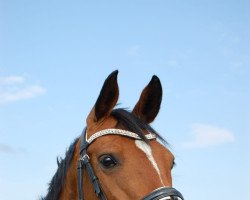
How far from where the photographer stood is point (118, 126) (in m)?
5.84

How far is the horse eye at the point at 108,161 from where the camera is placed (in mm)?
5277

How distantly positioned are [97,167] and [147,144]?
2.30ft

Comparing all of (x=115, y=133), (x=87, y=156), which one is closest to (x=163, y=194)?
(x=115, y=133)

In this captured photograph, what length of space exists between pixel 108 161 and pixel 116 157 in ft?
0.39

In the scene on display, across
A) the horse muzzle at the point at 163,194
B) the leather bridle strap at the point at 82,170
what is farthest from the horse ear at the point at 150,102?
the horse muzzle at the point at 163,194

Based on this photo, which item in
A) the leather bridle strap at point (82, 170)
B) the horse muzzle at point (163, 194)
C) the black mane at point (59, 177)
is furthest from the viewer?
the black mane at point (59, 177)

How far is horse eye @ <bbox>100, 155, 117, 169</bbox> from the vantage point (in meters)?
5.28

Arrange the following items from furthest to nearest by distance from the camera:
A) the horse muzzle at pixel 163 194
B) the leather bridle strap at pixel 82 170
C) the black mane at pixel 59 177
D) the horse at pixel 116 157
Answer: the black mane at pixel 59 177 → the leather bridle strap at pixel 82 170 → the horse at pixel 116 157 → the horse muzzle at pixel 163 194

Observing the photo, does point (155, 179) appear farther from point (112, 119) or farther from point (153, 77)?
point (153, 77)

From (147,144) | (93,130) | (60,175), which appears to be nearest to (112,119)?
(93,130)

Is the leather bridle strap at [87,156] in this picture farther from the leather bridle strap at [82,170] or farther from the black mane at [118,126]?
the black mane at [118,126]

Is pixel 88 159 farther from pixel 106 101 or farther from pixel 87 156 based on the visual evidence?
pixel 106 101

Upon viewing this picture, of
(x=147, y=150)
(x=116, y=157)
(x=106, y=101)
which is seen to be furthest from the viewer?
(x=106, y=101)

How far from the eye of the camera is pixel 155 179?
5023 mm
